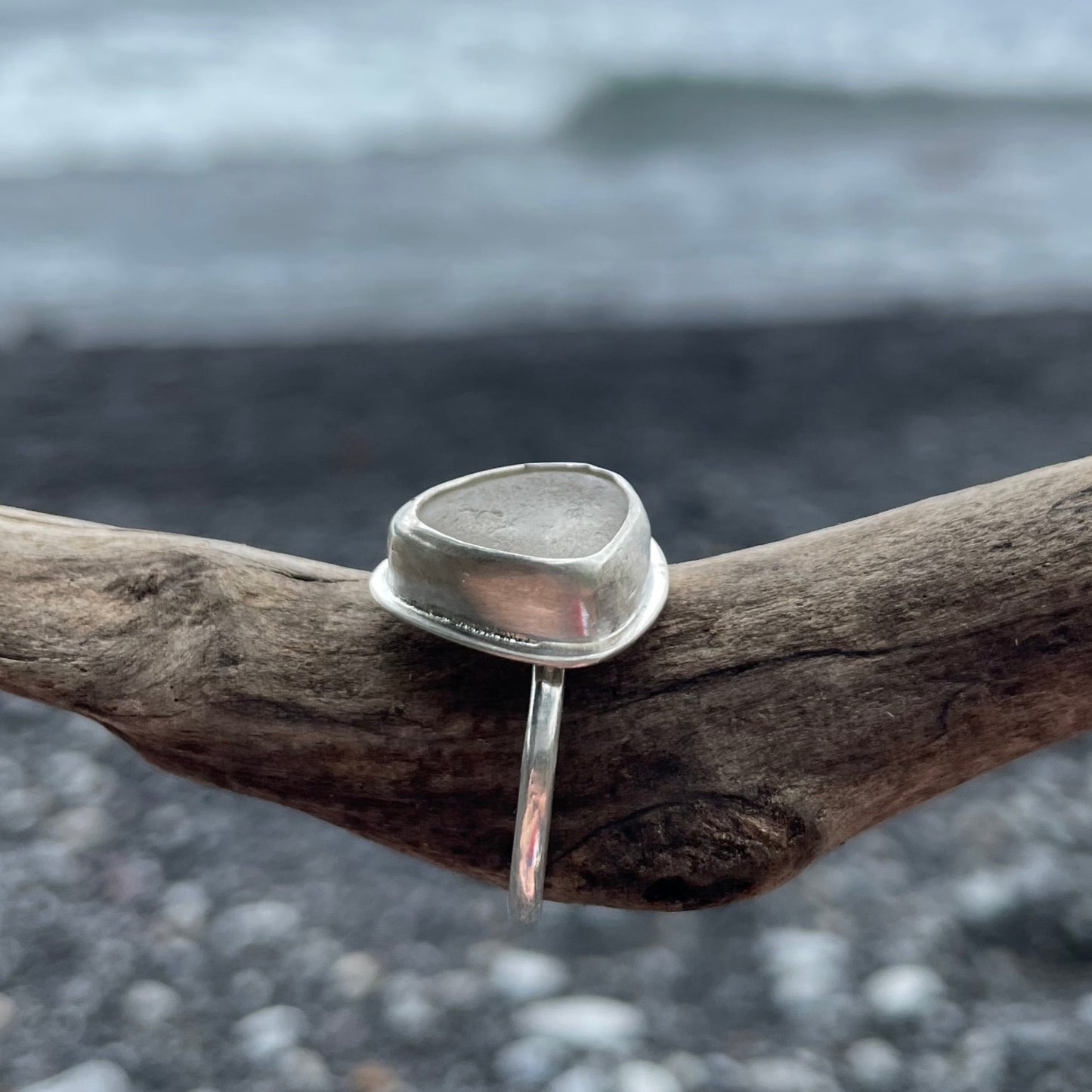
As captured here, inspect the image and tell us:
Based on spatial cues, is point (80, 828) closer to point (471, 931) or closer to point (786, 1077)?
point (471, 931)

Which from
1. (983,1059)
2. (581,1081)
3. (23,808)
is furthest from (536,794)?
(23,808)

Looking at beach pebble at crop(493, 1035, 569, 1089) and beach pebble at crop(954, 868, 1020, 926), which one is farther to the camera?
beach pebble at crop(954, 868, 1020, 926)

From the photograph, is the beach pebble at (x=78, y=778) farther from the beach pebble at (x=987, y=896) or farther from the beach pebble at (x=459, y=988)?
the beach pebble at (x=987, y=896)

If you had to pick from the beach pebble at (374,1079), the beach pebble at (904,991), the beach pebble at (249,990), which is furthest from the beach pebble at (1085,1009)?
the beach pebble at (249,990)

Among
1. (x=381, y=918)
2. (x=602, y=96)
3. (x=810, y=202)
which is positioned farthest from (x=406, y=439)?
(x=602, y=96)

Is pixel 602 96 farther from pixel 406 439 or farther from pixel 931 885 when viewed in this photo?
A: pixel 931 885

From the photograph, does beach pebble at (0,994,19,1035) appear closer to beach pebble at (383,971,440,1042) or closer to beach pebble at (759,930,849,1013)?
beach pebble at (383,971,440,1042)

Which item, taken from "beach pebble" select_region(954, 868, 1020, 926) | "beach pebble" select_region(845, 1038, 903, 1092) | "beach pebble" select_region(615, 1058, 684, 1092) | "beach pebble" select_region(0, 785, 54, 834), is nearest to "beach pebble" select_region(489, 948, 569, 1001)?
"beach pebble" select_region(615, 1058, 684, 1092)
